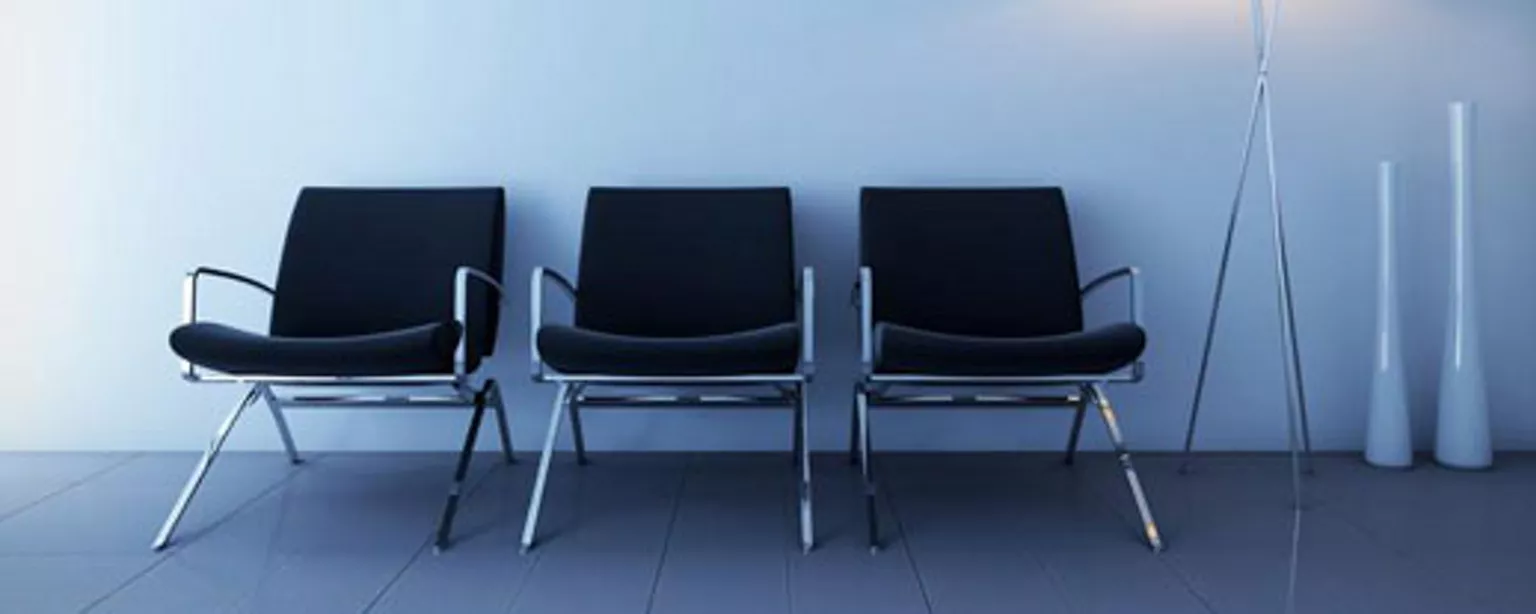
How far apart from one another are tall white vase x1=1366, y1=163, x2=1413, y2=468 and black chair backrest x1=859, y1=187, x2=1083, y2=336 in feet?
3.07

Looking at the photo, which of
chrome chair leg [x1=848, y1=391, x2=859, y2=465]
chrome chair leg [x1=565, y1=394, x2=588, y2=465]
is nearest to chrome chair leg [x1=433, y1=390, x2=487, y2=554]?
chrome chair leg [x1=565, y1=394, x2=588, y2=465]

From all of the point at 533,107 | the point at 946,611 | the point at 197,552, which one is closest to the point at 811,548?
the point at 946,611

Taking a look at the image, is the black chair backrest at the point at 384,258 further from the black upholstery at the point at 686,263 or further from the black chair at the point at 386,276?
the black upholstery at the point at 686,263

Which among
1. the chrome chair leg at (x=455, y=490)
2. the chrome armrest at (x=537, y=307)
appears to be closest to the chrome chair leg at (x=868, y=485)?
the chrome armrest at (x=537, y=307)

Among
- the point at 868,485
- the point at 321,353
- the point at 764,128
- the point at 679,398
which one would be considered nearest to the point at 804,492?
the point at 868,485

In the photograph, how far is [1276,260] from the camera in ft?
11.7

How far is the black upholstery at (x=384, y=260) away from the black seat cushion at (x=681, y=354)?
522 millimetres

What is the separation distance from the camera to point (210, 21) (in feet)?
11.5

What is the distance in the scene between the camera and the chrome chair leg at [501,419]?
3.09m

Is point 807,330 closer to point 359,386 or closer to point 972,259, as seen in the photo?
point 972,259

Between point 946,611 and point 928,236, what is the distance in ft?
4.29

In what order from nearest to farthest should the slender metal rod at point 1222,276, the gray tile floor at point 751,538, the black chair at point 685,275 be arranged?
the gray tile floor at point 751,538, the black chair at point 685,275, the slender metal rod at point 1222,276

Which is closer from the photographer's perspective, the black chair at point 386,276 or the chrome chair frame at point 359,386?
the chrome chair frame at point 359,386

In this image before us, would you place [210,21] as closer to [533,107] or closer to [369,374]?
[533,107]
